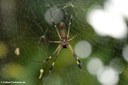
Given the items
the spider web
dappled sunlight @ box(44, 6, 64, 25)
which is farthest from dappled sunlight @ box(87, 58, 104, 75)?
dappled sunlight @ box(44, 6, 64, 25)

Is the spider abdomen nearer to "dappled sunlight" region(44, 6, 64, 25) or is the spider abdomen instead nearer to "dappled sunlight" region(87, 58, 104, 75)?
"dappled sunlight" region(44, 6, 64, 25)

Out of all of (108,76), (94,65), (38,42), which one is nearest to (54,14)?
(38,42)

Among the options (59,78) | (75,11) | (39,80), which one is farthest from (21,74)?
(75,11)

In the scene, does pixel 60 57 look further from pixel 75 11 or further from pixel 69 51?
pixel 75 11

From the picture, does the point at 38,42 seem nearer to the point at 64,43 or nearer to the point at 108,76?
the point at 64,43

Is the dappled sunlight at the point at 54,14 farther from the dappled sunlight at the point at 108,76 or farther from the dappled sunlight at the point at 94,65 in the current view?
the dappled sunlight at the point at 108,76

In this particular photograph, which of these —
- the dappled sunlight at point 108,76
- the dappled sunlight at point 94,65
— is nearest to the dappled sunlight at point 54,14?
the dappled sunlight at point 94,65

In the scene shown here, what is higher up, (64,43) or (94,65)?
(64,43)

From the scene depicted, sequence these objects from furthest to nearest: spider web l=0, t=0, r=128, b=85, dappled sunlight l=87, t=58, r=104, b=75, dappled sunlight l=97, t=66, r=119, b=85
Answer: dappled sunlight l=97, t=66, r=119, b=85 < dappled sunlight l=87, t=58, r=104, b=75 < spider web l=0, t=0, r=128, b=85
